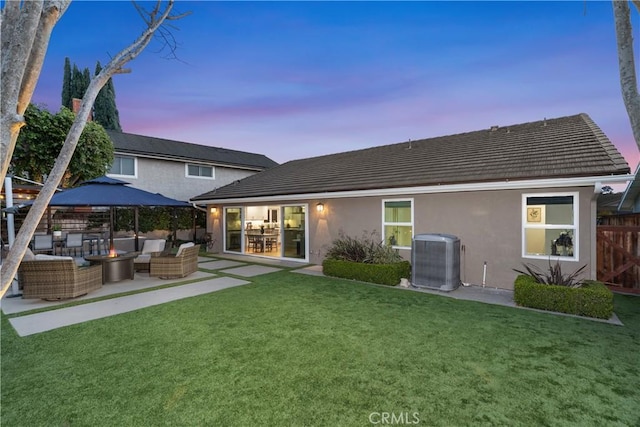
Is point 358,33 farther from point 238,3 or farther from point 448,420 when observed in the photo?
point 448,420

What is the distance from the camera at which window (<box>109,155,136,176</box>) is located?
615 inches

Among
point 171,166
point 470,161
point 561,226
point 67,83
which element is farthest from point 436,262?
point 67,83

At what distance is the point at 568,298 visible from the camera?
5.91m

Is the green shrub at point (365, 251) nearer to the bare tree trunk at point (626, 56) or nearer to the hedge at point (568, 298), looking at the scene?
the hedge at point (568, 298)

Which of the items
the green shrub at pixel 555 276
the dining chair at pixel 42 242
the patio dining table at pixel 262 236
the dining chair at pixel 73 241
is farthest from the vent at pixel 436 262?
the dining chair at pixel 73 241

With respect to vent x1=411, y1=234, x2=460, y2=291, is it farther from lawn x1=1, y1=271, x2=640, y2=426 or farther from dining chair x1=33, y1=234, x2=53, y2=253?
dining chair x1=33, y1=234, x2=53, y2=253

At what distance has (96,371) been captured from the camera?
3762 mm

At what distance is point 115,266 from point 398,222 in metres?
8.69

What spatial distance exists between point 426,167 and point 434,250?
3255 millimetres

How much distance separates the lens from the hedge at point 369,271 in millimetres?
8406

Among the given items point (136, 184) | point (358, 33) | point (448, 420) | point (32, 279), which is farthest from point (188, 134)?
point (448, 420)

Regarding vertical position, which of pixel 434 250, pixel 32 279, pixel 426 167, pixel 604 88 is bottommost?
pixel 32 279

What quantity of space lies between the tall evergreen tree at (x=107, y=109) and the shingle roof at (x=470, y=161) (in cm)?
2455

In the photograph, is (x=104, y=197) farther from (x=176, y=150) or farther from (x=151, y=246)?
(x=176, y=150)
